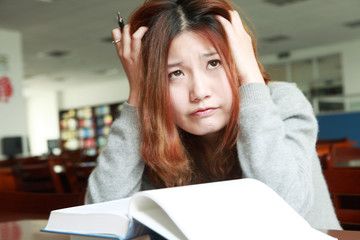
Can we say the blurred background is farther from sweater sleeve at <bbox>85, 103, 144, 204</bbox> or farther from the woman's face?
the woman's face

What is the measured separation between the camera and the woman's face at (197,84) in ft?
2.83

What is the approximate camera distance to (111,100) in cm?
1493

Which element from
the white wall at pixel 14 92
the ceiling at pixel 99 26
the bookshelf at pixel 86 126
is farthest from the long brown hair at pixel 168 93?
the bookshelf at pixel 86 126

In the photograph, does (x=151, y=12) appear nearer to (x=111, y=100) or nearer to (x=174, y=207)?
(x=174, y=207)

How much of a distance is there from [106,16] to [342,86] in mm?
6561

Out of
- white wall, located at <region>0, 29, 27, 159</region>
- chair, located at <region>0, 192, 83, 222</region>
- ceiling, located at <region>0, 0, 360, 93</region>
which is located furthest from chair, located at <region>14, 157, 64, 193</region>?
white wall, located at <region>0, 29, 27, 159</region>

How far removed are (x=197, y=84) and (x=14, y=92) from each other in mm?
7083

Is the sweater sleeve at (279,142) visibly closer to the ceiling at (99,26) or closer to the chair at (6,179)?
the chair at (6,179)

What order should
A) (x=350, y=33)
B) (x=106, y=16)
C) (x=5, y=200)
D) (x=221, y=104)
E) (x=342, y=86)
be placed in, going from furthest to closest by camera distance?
(x=342, y=86) < (x=350, y=33) < (x=106, y=16) < (x=5, y=200) < (x=221, y=104)

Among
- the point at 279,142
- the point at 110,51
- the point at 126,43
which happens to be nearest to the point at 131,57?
the point at 126,43

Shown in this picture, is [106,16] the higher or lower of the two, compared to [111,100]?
higher

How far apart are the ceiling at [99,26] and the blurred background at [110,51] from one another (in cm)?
1

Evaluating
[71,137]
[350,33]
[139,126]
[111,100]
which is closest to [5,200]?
[139,126]

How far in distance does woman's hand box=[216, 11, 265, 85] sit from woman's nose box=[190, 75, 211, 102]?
0.08m
